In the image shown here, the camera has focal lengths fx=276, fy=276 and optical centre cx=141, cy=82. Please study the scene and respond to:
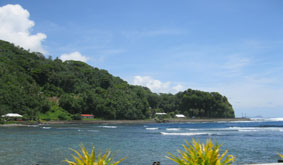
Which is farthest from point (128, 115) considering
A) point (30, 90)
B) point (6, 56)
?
point (6, 56)

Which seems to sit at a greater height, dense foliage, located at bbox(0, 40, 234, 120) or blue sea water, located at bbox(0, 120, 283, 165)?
dense foliage, located at bbox(0, 40, 234, 120)

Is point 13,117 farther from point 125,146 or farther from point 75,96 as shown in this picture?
point 125,146

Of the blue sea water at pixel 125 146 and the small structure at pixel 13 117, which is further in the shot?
the small structure at pixel 13 117

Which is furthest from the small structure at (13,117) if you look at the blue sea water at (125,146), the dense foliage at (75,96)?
the blue sea water at (125,146)

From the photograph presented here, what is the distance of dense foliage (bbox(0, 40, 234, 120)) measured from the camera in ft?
336

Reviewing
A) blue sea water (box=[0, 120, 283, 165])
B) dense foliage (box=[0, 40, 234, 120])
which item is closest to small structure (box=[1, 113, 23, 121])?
dense foliage (box=[0, 40, 234, 120])

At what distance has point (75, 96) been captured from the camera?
435 feet

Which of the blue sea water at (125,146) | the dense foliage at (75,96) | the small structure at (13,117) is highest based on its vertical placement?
the dense foliage at (75,96)

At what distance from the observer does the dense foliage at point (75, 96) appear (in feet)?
336

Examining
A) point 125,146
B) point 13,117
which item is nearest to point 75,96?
point 13,117

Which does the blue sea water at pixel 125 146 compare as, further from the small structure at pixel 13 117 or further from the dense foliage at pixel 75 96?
the dense foliage at pixel 75 96

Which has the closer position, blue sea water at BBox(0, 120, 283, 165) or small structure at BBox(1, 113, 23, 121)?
blue sea water at BBox(0, 120, 283, 165)

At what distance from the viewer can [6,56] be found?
136m

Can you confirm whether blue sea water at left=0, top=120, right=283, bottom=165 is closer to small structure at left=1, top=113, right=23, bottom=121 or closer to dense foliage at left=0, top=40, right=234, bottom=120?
small structure at left=1, top=113, right=23, bottom=121
